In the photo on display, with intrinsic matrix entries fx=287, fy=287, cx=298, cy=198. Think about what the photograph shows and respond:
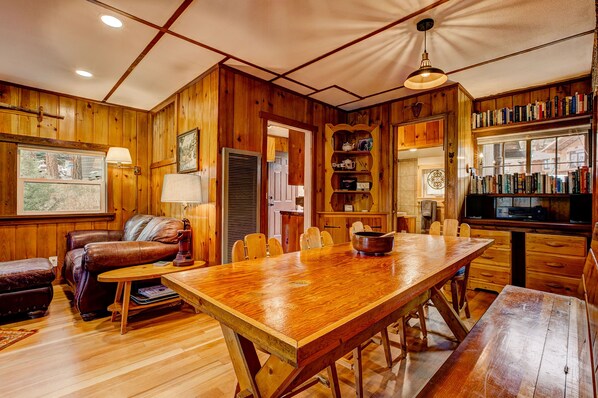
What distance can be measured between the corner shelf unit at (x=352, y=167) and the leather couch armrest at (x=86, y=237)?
3097 mm

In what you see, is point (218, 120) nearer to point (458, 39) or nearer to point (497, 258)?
point (458, 39)

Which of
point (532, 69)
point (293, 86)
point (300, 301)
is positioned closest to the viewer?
point (300, 301)

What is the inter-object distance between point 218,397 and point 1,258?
148 inches

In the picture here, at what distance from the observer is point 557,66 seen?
10.1 feet

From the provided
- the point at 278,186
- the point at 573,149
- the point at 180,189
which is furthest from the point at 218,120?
A: the point at 573,149

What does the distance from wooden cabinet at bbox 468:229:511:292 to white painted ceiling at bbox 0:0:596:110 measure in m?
1.86

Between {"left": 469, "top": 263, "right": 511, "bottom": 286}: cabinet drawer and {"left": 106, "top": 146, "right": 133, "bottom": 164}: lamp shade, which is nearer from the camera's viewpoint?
{"left": 469, "top": 263, "right": 511, "bottom": 286}: cabinet drawer

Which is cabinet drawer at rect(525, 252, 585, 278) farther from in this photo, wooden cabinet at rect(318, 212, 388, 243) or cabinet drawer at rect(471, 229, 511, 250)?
wooden cabinet at rect(318, 212, 388, 243)

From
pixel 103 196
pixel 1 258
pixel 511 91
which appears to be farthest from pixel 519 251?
pixel 1 258

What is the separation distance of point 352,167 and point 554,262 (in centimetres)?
261

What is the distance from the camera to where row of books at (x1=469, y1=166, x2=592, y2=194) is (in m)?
3.17

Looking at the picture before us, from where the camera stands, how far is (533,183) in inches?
137

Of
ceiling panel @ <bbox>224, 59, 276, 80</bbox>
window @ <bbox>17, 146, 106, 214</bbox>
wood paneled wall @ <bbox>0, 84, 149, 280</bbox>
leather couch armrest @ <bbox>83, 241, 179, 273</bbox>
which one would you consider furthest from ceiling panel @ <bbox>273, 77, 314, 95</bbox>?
window @ <bbox>17, 146, 106, 214</bbox>

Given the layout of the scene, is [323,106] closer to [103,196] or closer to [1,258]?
[103,196]
